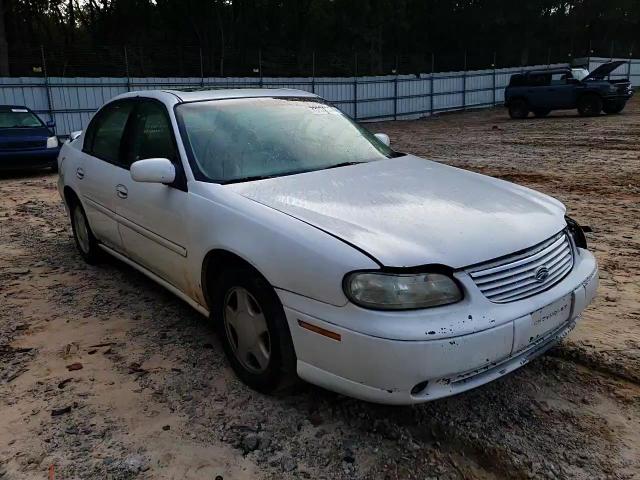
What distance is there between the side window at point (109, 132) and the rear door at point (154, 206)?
17 centimetres

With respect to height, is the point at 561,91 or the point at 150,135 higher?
the point at 150,135

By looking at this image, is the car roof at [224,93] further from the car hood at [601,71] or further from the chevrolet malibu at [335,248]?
the car hood at [601,71]

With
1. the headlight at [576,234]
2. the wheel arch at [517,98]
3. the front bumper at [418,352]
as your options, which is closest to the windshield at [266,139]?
the front bumper at [418,352]

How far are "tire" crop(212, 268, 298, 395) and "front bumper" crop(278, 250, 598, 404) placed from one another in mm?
119

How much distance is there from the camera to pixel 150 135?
12.2ft

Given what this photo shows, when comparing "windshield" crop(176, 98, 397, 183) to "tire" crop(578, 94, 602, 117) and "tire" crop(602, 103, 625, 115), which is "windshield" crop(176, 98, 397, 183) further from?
"tire" crop(602, 103, 625, 115)

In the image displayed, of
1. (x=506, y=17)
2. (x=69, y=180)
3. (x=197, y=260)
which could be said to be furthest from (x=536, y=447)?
(x=506, y=17)

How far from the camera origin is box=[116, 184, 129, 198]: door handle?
3.76 metres

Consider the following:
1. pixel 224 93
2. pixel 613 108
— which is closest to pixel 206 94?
pixel 224 93

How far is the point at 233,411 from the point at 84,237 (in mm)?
2914

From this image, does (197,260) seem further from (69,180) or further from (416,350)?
(69,180)

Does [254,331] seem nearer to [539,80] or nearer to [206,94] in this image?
[206,94]

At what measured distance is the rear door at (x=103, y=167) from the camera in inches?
160

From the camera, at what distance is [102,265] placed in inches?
195
